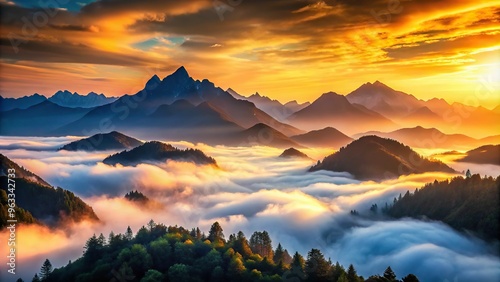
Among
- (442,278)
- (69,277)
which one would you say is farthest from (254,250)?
(442,278)

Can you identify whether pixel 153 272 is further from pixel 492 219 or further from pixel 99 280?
pixel 492 219

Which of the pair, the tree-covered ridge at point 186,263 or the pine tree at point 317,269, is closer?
the pine tree at point 317,269

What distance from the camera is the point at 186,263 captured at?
375 feet

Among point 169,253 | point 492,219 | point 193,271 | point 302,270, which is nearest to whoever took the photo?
point 302,270

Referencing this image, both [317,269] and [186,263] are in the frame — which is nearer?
[317,269]

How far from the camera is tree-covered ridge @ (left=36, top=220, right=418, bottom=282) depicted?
9788 centimetres

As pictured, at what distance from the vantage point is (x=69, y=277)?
11950cm

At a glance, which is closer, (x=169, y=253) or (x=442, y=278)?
(x=169, y=253)

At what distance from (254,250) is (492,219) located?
13140 cm

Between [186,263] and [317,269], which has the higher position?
[186,263]

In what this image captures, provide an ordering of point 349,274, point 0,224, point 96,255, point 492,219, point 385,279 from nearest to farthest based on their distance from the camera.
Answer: point 385,279 < point 349,274 < point 96,255 < point 0,224 < point 492,219

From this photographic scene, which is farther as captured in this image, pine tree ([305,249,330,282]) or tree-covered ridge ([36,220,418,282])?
tree-covered ridge ([36,220,418,282])

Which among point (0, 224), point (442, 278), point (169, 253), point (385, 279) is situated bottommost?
point (442, 278)

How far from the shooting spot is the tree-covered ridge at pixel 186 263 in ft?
321
